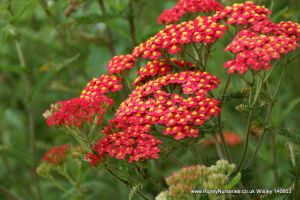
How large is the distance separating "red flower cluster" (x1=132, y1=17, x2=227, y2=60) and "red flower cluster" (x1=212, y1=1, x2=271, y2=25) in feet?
0.26

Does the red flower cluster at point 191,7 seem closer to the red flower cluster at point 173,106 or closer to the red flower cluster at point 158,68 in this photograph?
the red flower cluster at point 158,68

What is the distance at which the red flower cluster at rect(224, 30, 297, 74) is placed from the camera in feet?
11.2

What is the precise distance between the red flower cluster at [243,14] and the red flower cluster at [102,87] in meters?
0.81

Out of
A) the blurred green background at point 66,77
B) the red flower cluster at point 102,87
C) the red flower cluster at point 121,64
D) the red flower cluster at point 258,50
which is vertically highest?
the red flower cluster at point 258,50

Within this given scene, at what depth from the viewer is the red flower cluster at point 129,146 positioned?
11.4 feet

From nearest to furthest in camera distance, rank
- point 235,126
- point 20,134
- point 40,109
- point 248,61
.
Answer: point 248,61 < point 235,126 < point 20,134 < point 40,109

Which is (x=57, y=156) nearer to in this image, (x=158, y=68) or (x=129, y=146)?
(x=158, y=68)

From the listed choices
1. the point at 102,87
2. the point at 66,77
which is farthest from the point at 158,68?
the point at 66,77

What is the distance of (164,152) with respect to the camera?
3777 millimetres

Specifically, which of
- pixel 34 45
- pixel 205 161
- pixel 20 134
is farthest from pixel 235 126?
pixel 34 45

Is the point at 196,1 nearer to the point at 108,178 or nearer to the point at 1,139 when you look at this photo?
the point at 108,178

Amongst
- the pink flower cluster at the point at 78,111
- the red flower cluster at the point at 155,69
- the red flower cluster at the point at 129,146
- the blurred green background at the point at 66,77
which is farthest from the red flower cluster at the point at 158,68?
the blurred green background at the point at 66,77

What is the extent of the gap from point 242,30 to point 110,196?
309 cm

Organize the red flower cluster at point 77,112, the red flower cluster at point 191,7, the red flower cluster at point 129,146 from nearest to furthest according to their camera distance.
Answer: the red flower cluster at point 129,146
the red flower cluster at point 77,112
the red flower cluster at point 191,7
